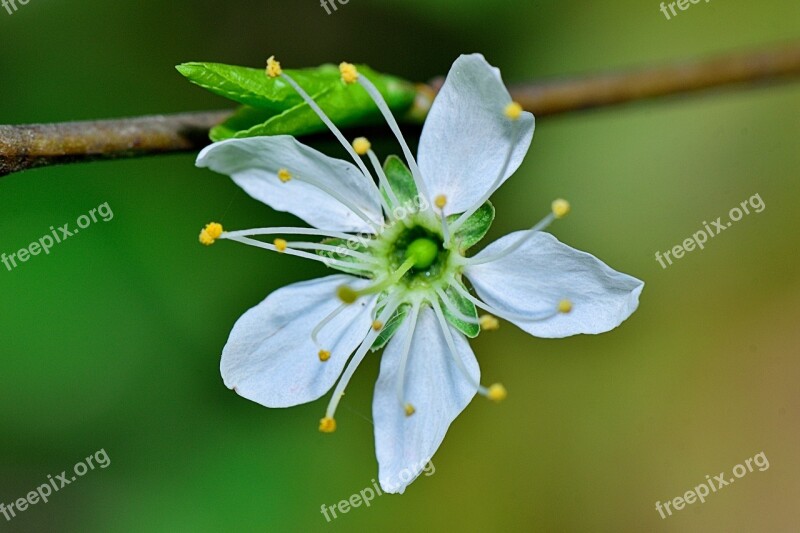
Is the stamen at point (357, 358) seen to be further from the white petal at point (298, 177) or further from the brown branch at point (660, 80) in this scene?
the brown branch at point (660, 80)

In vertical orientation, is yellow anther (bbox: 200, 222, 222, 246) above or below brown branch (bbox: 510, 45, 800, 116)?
above

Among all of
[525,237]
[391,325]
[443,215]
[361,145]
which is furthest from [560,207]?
[391,325]

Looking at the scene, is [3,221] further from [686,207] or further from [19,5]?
[686,207]

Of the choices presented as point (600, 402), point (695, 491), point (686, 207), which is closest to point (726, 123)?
point (686, 207)

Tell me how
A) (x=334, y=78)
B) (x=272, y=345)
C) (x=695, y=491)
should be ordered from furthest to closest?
(x=695, y=491) < (x=272, y=345) < (x=334, y=78)

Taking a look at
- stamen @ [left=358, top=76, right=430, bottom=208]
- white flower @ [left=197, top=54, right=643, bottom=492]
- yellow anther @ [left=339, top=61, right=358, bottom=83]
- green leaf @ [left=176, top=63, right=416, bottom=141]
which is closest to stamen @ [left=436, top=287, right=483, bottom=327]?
white flower @ [left=197, top=54, right=643, bottom=492]

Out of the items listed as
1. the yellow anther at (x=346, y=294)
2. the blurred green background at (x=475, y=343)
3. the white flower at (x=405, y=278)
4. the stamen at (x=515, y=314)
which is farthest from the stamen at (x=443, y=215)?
the blurred green background at (x=475, y=343)

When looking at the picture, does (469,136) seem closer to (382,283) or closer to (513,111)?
(513,111)

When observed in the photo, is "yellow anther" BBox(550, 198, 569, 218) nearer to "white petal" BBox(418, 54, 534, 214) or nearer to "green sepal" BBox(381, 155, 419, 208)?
"white petal" BBox(418, 54, 534, 214)
